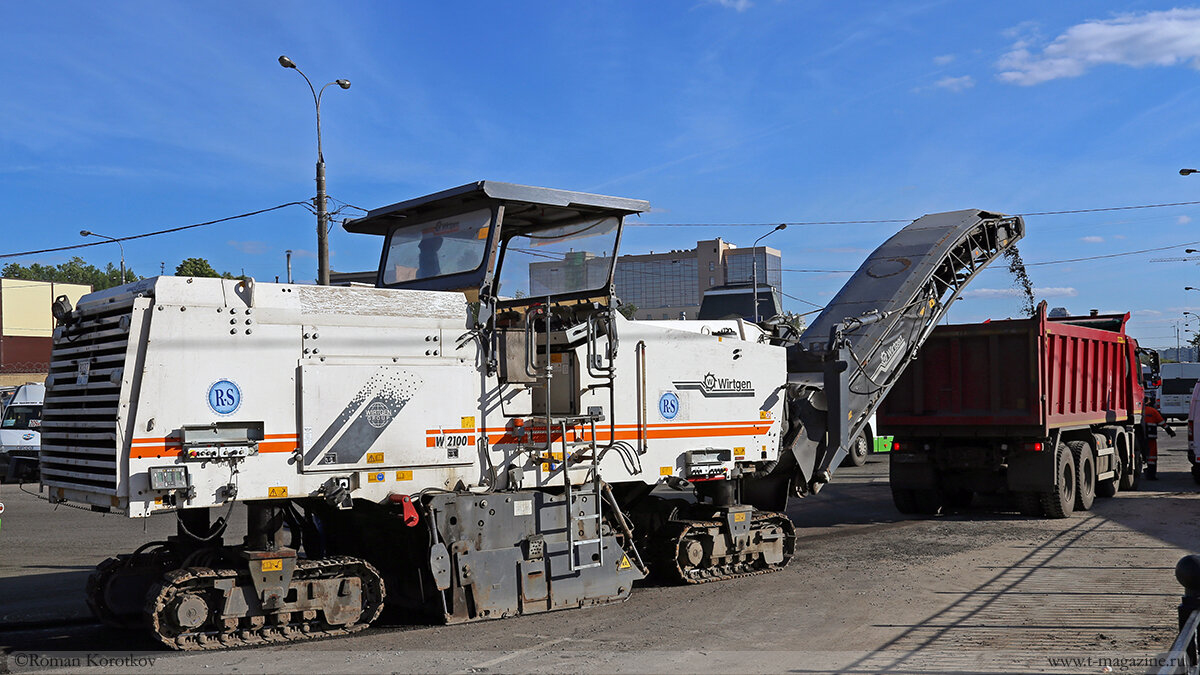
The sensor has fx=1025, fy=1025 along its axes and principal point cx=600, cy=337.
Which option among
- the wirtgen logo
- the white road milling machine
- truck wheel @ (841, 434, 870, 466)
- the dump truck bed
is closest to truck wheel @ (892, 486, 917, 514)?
the dump truck bed

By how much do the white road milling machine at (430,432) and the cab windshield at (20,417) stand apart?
1619cm

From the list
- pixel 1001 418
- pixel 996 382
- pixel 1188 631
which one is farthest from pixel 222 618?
pixel 996 382

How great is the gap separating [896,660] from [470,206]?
5.08 meters

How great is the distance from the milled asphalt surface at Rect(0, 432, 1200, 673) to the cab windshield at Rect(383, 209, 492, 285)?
3120 millimetres

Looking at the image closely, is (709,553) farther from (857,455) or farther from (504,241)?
(857,455)

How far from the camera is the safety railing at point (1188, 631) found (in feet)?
16.3

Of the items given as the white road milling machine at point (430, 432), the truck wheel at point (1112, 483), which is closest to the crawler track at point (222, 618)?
the white road milling machine at point (430, 432)

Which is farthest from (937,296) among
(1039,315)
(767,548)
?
(767,548)

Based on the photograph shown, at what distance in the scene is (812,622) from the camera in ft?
Answer: 27.0

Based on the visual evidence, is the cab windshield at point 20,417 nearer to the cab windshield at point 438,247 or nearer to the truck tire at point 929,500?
the cab windshield at point 438,247

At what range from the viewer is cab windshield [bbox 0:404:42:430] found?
22703mm

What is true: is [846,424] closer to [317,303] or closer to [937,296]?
[937,296]

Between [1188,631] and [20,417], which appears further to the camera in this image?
[20,417]

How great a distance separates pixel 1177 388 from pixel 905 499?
33.0 m
